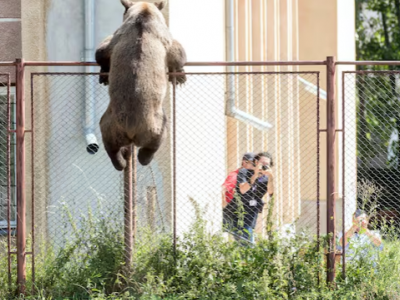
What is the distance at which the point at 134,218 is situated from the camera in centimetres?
854

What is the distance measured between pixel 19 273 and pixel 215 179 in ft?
10.3

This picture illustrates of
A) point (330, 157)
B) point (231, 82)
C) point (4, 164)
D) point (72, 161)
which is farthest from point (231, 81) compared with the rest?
point (4, 164)

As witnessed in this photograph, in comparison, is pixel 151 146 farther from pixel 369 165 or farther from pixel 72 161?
pixel 369 165

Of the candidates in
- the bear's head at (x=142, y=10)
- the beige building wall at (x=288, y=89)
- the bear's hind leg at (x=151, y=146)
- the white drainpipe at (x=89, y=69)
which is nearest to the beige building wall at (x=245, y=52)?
the beige building wall at (x=288, y=89)

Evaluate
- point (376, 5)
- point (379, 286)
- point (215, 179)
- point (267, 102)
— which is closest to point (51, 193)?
point (215, 179)

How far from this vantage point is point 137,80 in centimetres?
774

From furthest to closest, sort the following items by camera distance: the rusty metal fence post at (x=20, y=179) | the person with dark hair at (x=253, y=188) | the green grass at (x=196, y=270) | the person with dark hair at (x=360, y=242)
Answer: the person with dark hair at (x=253, y=188) < the person with dark hair at (x=360, y=242) < the rusty metal fence post at (x=20, y=179) < the green grass at (x=196, y=270)

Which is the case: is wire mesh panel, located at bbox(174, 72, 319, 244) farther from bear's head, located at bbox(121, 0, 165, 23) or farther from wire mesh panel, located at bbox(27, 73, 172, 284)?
bear's head, located at bbox(121, 0, 165, 23)

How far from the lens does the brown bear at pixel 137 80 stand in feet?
25.5

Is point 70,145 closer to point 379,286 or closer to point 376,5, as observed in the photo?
point 379,286

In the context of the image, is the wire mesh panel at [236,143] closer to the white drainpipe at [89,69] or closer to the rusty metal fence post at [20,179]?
the white drainpipe at [89,69]

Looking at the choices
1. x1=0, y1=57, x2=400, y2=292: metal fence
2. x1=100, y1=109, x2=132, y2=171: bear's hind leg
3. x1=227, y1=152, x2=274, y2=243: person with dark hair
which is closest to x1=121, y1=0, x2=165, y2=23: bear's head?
x1=0, y1=57, x2=400, y2=292: metal fence

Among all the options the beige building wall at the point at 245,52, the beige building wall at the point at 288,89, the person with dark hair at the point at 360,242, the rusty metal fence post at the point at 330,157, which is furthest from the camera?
the beige building wall at the point at 288,89

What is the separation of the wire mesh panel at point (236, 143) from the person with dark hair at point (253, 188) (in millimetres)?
19
